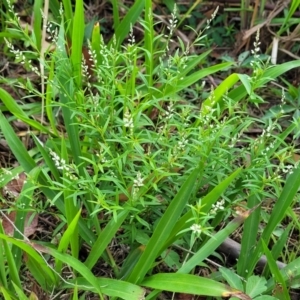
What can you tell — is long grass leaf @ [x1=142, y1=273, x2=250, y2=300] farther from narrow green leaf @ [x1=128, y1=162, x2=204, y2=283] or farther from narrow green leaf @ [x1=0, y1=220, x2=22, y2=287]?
narrow green leaf @ [x1=0, y1=220, x2=22, y2=287]

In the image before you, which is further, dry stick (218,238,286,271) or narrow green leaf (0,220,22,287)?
dry stick (218,238,286,271)

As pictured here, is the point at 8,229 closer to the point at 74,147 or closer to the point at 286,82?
the point at 74,147

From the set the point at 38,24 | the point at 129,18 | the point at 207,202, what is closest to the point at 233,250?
the point at 207,202

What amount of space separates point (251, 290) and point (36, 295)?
575 millimetres

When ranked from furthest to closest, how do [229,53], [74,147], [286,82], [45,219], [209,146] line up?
[229,53] < [286,82] < [45,219] < [74,147] < [209,146]

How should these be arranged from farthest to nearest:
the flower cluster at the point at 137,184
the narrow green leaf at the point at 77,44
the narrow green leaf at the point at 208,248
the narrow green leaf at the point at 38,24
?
the narrow green leaf at the point at 38,24 → the narrow green leaf at the point at 77,44 → the narrow green leaf at the point at 208,248 → the flower cluster at the point at 137,184

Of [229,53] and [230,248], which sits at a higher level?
[229,53]

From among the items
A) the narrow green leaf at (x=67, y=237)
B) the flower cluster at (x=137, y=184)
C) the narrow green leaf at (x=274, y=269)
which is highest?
the flower cluster at (x=137, y=184)

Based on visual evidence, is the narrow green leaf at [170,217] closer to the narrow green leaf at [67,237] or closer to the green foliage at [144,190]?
the green foliage at [144,190]

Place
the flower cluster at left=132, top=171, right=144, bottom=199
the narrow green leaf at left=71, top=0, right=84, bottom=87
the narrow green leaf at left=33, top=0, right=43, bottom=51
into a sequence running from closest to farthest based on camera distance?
1. the flower cluster at left=132, top=171, right=144, bottom=199
2. the narrow green leaf at left=71, top=0, right=84, bottom=87
3. the narrow green leaf at left=33, top=0, right=43, bottom=51

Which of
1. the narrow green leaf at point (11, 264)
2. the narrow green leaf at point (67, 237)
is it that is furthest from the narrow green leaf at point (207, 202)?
the narrow green leaf at point (11, 264)

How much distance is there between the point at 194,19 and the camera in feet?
8.15

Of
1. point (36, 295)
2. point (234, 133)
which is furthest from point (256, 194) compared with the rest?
point (36, 295)

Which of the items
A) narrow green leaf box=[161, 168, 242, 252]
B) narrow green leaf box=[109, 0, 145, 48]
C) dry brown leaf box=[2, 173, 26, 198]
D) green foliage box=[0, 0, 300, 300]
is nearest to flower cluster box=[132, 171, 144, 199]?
green foliage box=[0, 0, 300, 300]
